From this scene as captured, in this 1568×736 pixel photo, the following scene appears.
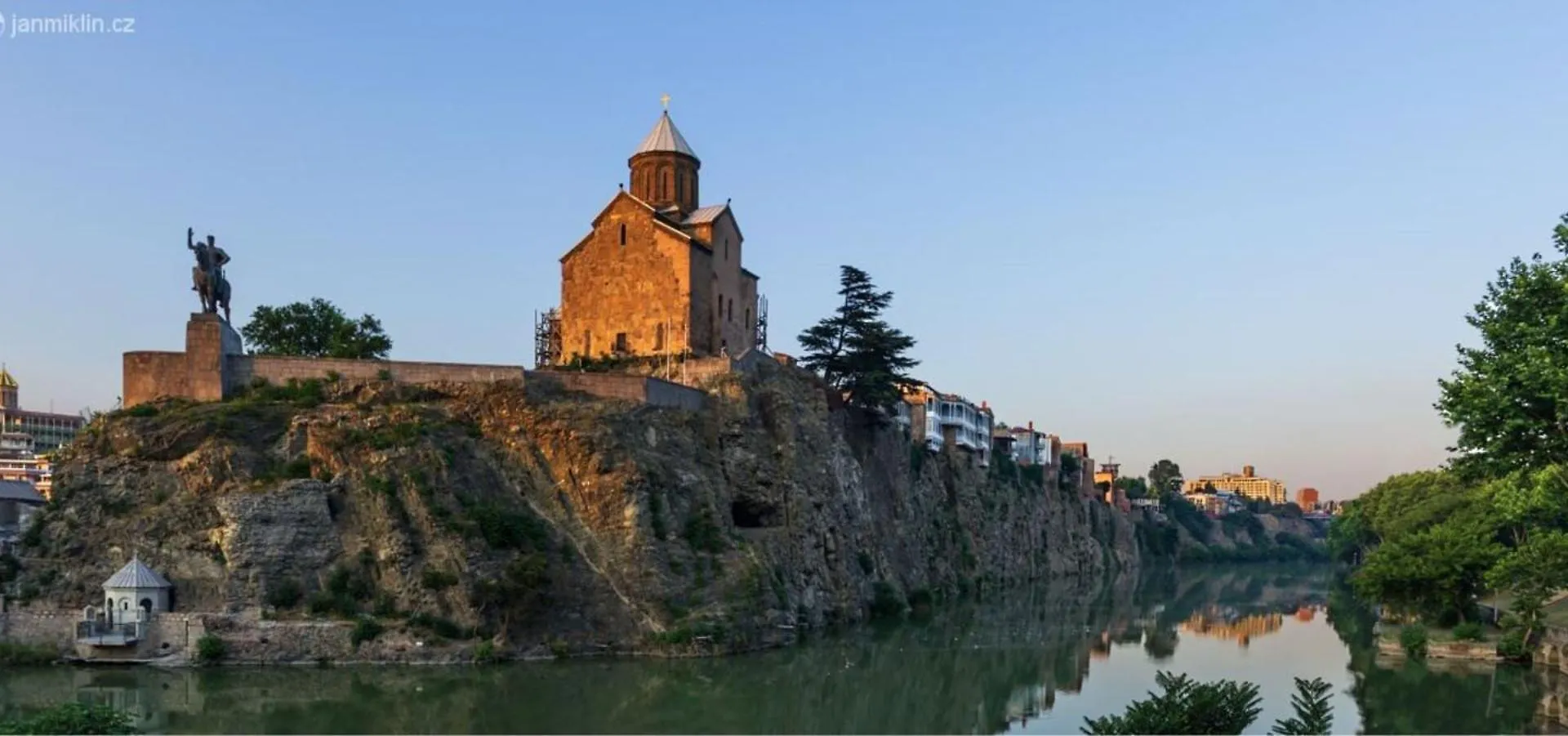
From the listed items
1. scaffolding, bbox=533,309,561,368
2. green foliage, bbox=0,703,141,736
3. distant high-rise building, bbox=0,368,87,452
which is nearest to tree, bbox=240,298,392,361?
scaffolding, bbox=533,309,561,368

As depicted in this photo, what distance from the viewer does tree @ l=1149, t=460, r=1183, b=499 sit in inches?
5719

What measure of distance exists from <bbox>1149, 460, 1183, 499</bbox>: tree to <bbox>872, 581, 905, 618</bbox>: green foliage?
4053 inches

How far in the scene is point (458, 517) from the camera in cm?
3338

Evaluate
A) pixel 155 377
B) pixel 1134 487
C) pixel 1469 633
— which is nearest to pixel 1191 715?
pixel 1469 633

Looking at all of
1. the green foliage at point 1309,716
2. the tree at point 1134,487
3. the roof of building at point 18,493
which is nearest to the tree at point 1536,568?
the green foliage at point 1309,716

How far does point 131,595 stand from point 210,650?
267 centimetres

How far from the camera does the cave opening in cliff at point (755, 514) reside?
40.9 metres

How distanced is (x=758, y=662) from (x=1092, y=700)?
854 cm

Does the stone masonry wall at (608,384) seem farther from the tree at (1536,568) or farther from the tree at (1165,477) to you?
the tree at (1165,477)

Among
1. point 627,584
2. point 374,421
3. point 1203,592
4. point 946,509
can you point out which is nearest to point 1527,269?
point 627,584

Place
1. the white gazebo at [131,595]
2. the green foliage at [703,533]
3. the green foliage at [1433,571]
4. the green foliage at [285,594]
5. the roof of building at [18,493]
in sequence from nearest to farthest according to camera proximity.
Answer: the white gazebo at [131,595], the green foliage at [285,594], the green foliage at [1433,571], the green foliage at [703,533], the roof of building at [18,493]

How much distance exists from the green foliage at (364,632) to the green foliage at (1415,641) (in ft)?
92.0

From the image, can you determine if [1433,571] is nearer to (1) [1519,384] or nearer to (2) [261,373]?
(1) [1519,384]

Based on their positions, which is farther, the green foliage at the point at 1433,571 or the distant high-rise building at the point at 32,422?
the distant high-rise building at the point at 32,422
